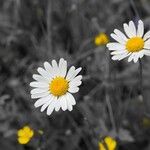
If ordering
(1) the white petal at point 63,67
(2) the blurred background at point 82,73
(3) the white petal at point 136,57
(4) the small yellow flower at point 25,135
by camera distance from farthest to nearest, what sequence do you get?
(2) the blurred background at point 82,73 < (4) the small yellow flower at point 25,135 < (1) the white petal at point 63,67 < (3) the white petal at point 136,57

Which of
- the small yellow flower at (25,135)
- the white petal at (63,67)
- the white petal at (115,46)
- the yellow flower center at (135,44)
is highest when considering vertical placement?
the white petal at (63,67)

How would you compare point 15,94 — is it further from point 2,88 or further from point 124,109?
point 124,109

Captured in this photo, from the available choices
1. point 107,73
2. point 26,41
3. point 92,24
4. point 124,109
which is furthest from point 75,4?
point 124,109

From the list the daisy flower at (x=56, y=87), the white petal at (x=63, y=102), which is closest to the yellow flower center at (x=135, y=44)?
the daisy flower at (x=56, y=87)

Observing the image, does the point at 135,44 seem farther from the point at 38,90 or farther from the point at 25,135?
the point at 25,135

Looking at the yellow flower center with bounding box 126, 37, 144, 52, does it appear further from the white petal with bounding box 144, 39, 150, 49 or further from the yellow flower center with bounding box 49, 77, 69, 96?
the yellow flower center with bounding box 49, 77, 69, 96

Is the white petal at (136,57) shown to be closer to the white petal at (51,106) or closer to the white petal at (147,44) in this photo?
the white petal at (147,44)
